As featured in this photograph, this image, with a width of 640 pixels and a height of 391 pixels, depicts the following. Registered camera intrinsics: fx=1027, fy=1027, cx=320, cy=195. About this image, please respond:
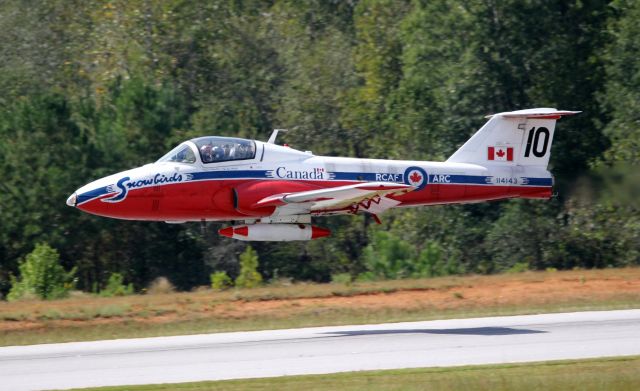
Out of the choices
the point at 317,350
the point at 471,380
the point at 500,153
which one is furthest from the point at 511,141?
the point at 471,380

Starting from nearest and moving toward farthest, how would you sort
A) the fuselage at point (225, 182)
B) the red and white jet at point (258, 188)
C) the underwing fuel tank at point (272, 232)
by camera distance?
the underwing fuel tank at point (272, 232)
the red and white jet at point (258, 188)
the fuselage at point (225, 182)

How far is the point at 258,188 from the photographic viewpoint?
831 inches

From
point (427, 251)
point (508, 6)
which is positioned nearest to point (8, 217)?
point (427, 251)

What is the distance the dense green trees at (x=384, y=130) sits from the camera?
109 ft

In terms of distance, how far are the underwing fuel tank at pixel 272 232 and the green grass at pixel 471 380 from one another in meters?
6.84

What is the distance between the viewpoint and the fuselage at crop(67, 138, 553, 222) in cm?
2086

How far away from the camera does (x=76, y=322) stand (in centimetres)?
1995

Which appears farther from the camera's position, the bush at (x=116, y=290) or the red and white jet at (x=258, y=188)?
the bush at (x=116, y=290)

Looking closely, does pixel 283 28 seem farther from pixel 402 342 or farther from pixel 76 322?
pixel 402 342

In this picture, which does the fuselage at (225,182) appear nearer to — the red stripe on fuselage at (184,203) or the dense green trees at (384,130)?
the red stripe on fuselage at (184,203)

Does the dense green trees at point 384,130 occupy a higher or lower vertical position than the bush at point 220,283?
higher

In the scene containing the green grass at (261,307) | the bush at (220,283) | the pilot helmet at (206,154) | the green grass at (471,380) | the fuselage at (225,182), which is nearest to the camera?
the green grass at (471,380)

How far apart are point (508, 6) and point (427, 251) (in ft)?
32.6

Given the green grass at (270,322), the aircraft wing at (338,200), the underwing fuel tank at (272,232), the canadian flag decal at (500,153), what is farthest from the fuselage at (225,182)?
the green grass at (270,322)
